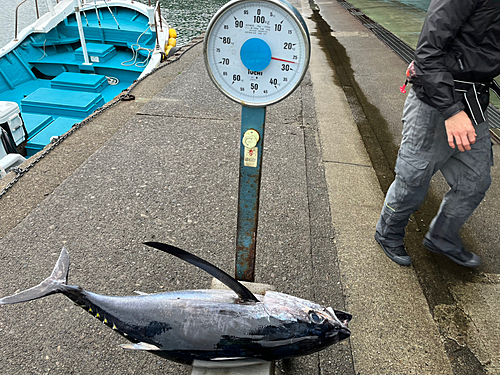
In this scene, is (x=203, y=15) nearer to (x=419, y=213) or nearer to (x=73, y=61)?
(x=73, y=61)

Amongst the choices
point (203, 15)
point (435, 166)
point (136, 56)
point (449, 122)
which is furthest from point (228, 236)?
point (203, 15)

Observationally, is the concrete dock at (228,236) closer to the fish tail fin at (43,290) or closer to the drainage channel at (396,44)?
the fish tail fin at (43,290)

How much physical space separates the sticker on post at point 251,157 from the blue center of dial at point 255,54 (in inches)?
14.1

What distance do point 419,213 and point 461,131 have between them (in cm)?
132

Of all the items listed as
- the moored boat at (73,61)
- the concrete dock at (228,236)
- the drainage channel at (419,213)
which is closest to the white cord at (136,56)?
the moored boat at (73,61)

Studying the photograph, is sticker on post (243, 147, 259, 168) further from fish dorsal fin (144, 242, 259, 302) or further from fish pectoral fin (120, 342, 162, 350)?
fish pectoral fin (120, 342, 162, 350)

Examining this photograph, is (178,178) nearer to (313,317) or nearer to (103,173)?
(103,173)

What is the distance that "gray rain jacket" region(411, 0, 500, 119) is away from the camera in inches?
68.7

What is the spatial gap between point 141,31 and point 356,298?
975cm

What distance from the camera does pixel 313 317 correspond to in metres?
1.48

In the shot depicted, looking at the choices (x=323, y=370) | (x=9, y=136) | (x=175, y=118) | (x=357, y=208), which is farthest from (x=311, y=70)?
(x=323, y=370)

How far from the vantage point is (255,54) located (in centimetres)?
146

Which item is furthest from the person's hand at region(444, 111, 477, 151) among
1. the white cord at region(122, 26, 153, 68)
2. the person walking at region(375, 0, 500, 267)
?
the white cord at region(122, 26, 153, 68)

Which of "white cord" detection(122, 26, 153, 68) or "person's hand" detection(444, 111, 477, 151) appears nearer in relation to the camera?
"person's hand" detection(444, 111, 477, 151)
